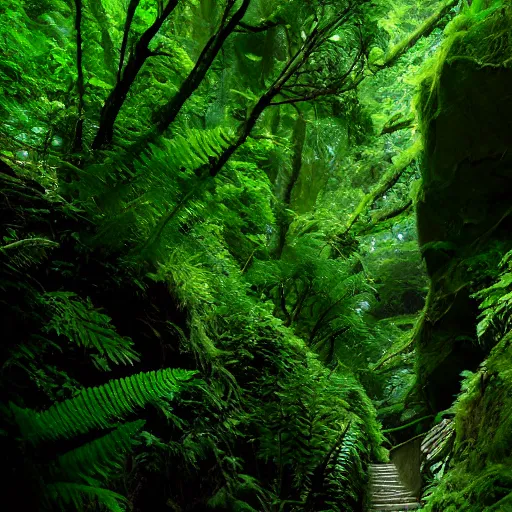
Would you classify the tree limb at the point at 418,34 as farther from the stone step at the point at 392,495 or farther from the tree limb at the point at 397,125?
the stone step at the point at 392,495

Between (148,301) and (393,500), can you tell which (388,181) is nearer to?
(393,500)

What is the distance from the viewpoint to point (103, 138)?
281 centimetres

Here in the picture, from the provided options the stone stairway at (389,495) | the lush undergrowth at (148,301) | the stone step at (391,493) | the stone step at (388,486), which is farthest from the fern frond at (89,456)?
the stone step at (388,486)

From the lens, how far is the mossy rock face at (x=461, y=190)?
6113 mm

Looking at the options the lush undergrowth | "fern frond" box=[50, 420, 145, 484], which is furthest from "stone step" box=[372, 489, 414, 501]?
"fern frond" box=[50, 420, 145, 484]

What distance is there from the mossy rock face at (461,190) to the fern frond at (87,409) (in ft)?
17.7

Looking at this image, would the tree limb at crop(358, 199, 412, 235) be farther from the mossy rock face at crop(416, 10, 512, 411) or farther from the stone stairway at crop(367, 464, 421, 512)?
the stone stairway at crop(367, 464, 421, 512)

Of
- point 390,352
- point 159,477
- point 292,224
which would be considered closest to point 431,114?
point 292,224

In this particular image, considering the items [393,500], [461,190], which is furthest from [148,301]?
[461,190]

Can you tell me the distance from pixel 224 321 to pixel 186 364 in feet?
3.26

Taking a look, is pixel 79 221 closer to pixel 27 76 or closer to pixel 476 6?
pixel 27 76

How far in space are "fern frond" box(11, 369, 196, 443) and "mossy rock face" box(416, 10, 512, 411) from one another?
5.38 meters

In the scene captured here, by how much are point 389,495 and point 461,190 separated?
179 inches

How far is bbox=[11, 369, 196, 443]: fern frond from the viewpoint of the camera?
52.4 inches
